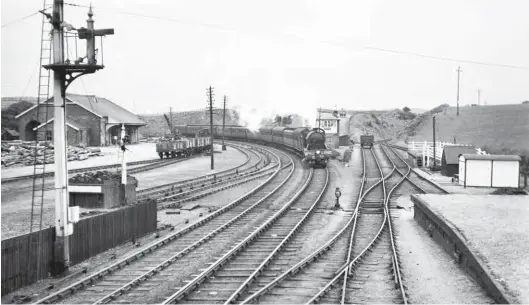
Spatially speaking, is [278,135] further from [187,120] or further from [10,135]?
[187,120]

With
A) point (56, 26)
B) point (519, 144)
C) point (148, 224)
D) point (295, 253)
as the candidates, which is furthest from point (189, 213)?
point (519, 144)

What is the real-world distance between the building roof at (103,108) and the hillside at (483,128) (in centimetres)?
4048

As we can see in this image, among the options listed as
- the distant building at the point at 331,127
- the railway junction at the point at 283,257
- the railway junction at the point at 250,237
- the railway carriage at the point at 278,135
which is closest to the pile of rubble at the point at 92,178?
the railway junction at the point at 250,237

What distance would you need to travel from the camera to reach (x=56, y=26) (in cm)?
1291

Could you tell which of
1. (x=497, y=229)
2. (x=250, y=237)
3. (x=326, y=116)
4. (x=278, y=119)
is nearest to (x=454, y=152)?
(x=497, y=229)

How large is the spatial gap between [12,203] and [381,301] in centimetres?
1977

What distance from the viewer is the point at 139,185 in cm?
3133

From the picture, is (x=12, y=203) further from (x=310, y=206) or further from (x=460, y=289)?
(x=460, y=289)

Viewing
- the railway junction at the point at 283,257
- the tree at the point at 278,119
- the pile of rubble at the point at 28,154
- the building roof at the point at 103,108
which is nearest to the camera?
the railway junction at the point at 283,257

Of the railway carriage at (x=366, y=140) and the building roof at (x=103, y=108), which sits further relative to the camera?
the railway carriage at (x=366, y=140)

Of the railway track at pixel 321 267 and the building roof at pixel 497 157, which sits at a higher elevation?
the building roof at pixel 497 157

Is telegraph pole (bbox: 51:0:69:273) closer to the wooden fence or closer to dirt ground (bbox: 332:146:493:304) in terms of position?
the wooden fence

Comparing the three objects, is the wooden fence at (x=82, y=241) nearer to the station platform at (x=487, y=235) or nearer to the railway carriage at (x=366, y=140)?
the station platform at (x=487, y=235)

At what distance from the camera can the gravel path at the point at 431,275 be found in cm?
1130
